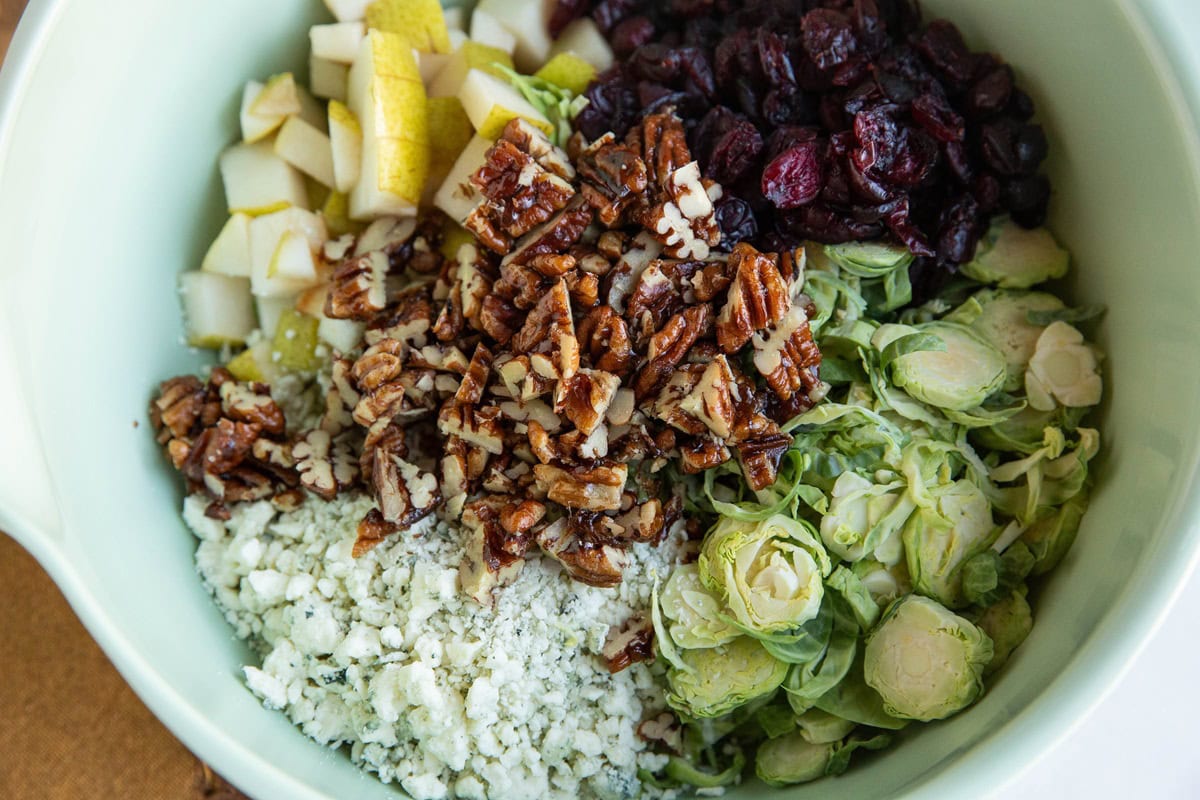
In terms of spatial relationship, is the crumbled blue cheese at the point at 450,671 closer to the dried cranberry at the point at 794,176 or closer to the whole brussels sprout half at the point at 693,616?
the whole brussels sprout half at the point at 693,616

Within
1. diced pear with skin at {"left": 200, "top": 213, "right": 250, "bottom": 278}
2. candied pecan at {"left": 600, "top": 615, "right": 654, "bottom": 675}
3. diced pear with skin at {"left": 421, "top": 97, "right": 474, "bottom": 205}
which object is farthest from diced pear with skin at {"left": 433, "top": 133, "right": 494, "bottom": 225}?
candied pecan at {"left": 600, "top": 615, "right": 654, "bottom": 675}

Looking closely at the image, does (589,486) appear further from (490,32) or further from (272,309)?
(490,32)

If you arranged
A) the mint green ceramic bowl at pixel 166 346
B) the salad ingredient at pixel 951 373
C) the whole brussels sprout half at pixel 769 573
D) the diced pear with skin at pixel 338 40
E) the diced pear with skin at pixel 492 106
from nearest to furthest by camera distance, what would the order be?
the mint green ceramic bowl at pixel 166 346
the whole brussels sprout half at pixel 769 573
the salad ingredient at pixel 951 373
the diced pear with skin at pixel 492 106
the diced pear with skin at pixel 338 40

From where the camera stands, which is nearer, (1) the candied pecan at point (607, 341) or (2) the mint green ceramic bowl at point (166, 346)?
(2) the mint green ceramic bowl at point (166, 346)

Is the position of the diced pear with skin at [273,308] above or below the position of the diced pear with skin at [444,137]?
below

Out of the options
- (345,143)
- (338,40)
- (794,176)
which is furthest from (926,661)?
(338,40)

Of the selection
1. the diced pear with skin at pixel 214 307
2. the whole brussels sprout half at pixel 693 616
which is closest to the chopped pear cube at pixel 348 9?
the diced pear with skin at pixel 214 307

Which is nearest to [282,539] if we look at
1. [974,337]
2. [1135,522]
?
[974,337]
